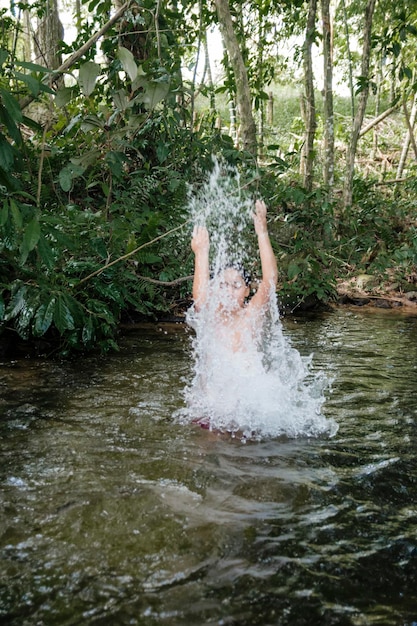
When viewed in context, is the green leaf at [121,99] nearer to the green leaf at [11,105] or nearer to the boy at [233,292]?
the boy at [233,292]

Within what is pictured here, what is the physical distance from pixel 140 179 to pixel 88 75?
8.51 feet

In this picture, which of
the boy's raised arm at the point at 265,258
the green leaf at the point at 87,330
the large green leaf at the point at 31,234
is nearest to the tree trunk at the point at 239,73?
the green leaf at the point at 87,330

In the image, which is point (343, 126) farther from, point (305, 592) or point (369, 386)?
point (305, 592)

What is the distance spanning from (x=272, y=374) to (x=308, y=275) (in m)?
4.31

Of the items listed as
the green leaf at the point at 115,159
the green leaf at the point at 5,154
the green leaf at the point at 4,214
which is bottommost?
the green leaf at the point at 4,214

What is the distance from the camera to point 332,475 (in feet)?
9.64

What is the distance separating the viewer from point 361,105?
→ 33.9 ft

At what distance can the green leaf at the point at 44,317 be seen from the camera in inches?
175

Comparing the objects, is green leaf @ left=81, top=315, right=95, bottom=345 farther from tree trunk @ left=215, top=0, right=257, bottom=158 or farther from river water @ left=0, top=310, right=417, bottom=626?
tree trunk @ left=215, top=0, right=257, bottom=158

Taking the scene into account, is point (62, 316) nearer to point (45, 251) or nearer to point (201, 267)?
point (45, 251)

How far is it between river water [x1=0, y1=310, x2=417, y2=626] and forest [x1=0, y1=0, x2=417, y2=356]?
1.08 metres

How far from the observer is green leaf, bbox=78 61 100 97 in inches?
157

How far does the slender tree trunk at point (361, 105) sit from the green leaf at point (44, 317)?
6.97m

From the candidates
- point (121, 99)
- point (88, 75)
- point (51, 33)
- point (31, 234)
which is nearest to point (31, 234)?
point (31, 234)
